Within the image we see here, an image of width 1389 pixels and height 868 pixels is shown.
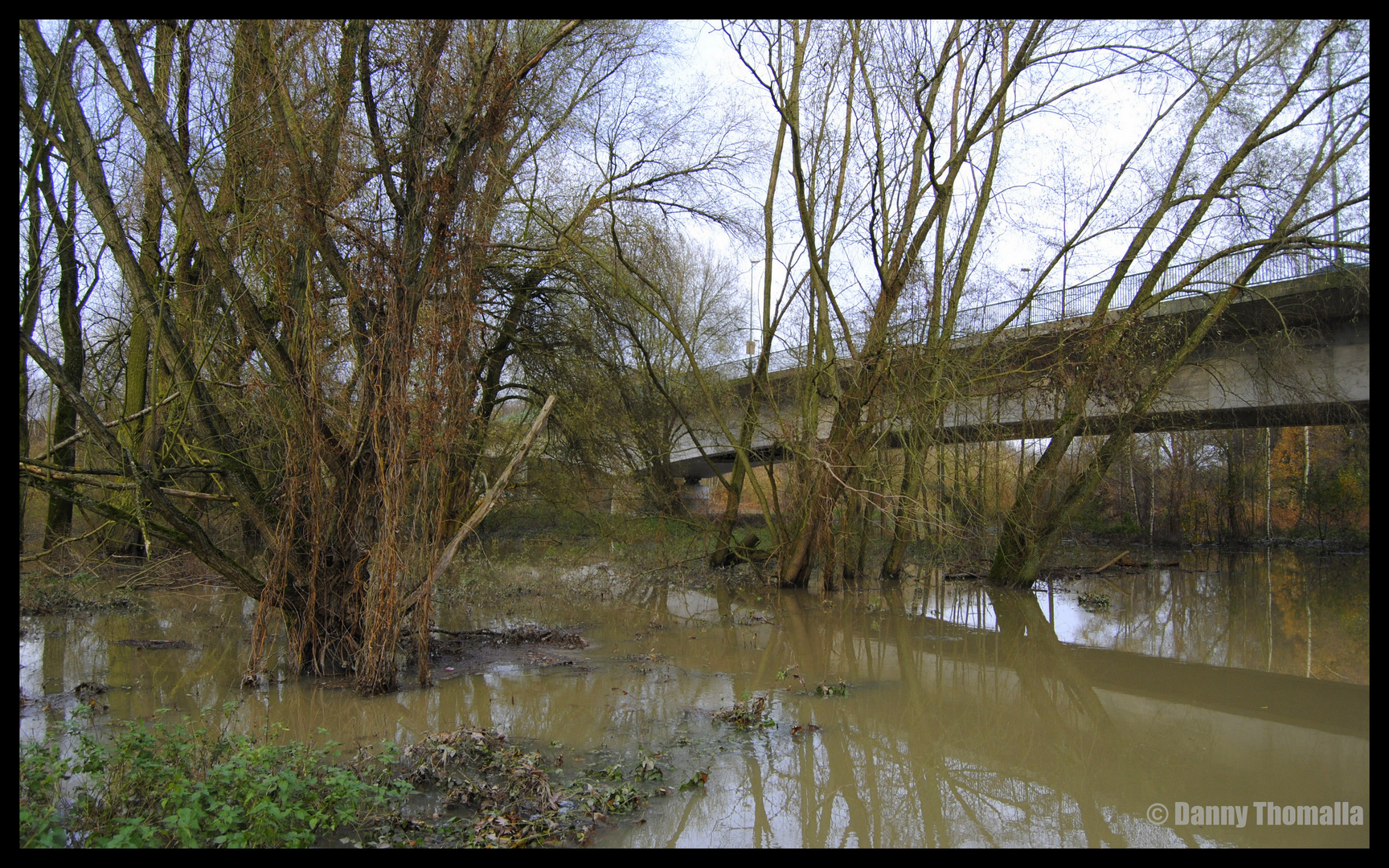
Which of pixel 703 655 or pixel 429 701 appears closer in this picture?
pixel 429 701

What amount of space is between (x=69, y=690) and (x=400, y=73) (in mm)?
5825

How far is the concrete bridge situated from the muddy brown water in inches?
85.4

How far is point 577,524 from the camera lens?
17578 millimetres

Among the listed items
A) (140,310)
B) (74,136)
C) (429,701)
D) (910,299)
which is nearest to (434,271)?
(140,310)

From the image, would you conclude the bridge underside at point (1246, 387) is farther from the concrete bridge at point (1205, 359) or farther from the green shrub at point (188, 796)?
the green shrub at point (188, 796)

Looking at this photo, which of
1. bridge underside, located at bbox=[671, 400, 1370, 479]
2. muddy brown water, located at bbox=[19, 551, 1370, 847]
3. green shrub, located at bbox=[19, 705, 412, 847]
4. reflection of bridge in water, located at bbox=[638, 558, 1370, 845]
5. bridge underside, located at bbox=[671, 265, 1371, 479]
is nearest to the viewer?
green shrub, located at bbox=[19, 705, 412, 847]

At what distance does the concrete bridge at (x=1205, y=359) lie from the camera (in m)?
9.14

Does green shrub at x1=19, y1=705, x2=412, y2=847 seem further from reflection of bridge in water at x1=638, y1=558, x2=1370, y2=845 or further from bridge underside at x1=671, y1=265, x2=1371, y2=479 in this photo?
bridge underside at x1=671, y1=265, x2=1371, y2=479

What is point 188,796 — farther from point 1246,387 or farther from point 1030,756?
point 1246,387

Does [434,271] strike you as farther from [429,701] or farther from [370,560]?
[429,701]

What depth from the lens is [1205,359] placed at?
12.4 meters

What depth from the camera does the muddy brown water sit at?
4.51m

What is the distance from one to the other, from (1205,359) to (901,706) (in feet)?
28.3

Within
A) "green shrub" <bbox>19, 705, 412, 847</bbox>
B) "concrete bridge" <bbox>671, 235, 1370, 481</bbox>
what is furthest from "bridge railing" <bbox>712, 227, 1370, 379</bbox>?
"green shrub" <bbox>19, 705, 412, 847</bbox>
